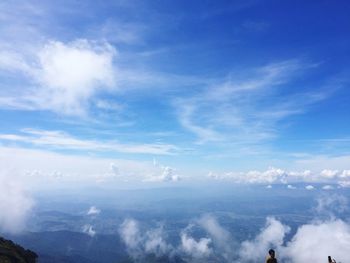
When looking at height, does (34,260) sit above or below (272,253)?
below

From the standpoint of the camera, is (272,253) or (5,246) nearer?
(272,253)

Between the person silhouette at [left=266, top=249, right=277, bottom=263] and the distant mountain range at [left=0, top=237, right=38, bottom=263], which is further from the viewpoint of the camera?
the distant mountain range at [left=0, top=237, right=38, bottom=263]

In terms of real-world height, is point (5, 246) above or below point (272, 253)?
below

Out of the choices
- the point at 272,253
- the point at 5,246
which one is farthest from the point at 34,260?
the point at 272,253

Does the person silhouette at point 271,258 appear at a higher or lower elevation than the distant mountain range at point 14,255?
higher

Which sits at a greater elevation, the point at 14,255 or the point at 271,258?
the point at 271,258

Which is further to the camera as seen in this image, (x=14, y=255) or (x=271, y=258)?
(x=14, y=255)

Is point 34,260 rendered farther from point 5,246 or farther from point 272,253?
point 272,253

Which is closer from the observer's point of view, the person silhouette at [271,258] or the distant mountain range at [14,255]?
the person silhouette at [271,258]

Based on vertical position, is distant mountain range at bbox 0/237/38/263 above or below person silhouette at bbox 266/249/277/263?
below
